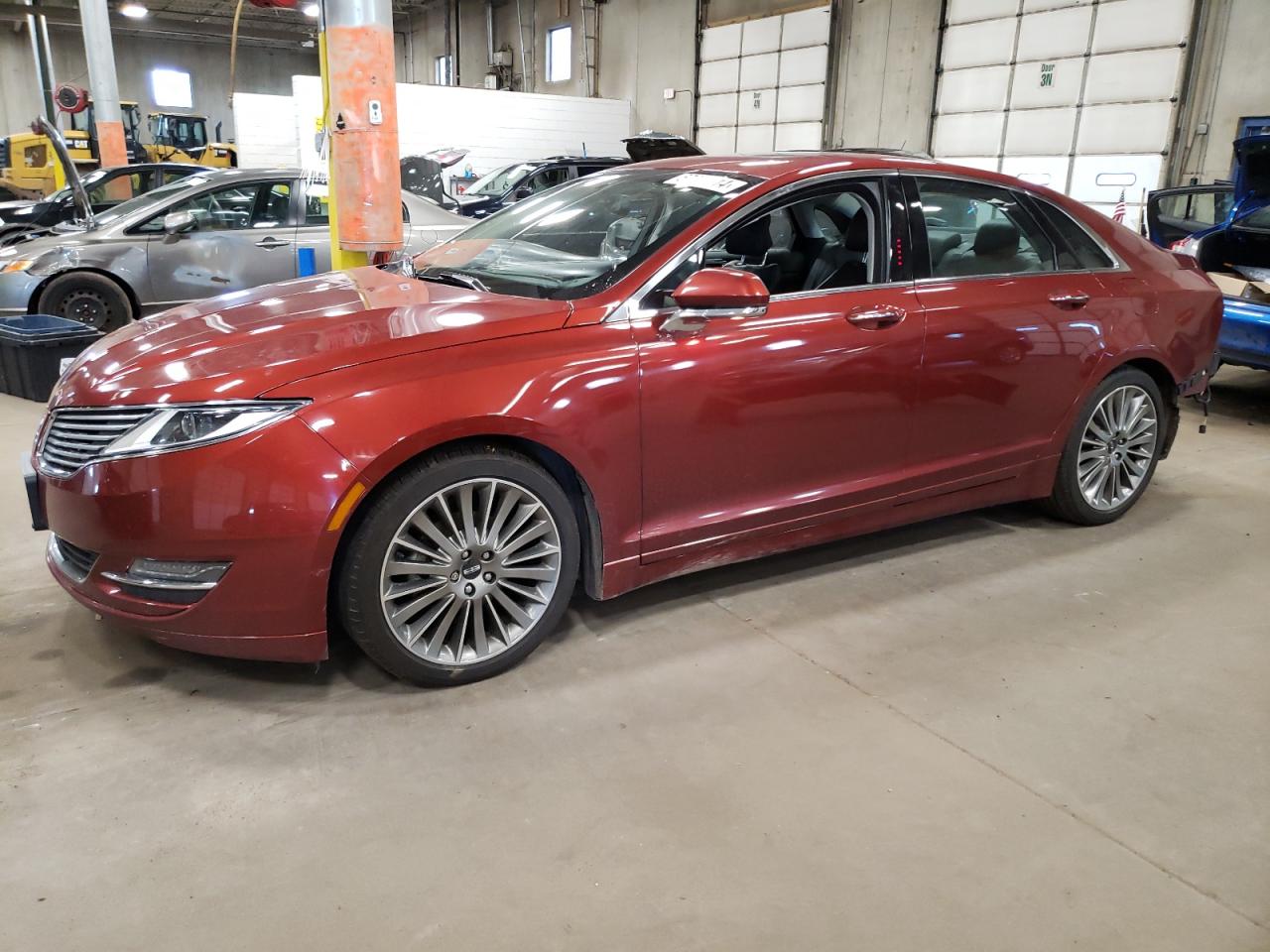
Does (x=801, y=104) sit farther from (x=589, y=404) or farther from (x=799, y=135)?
(x=589, y=404)

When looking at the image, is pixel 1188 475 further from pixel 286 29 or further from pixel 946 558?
pixel 286 29

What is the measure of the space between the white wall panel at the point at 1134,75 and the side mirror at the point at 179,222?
9766 millimetres

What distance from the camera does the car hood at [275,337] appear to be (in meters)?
2.32

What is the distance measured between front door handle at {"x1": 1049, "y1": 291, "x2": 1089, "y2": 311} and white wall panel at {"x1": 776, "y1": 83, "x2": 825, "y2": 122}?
39.2 ft

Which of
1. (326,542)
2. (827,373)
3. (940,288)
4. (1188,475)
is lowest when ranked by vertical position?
(1188,475)

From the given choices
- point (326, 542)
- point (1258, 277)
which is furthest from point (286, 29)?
point (326, 542)

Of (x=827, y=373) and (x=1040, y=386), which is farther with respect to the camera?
(x=1040, y=386)

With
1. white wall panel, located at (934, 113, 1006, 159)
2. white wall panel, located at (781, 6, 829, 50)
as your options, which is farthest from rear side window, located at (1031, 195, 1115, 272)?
white wall panel, located at (781, 6, 829, 50)

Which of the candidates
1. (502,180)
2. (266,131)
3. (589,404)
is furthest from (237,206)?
(266,131)

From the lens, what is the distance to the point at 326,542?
229 cm

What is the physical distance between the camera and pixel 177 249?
263 inches

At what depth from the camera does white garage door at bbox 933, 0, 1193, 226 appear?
1030cm

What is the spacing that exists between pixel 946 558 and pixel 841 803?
65.7 inches

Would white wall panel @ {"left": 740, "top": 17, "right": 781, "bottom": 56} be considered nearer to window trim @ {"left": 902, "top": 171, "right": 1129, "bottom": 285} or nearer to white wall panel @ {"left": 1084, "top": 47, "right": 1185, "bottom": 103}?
white wall panel @ {"left": 1084, "top": 47, "right": 1185, "bottom": 103}
